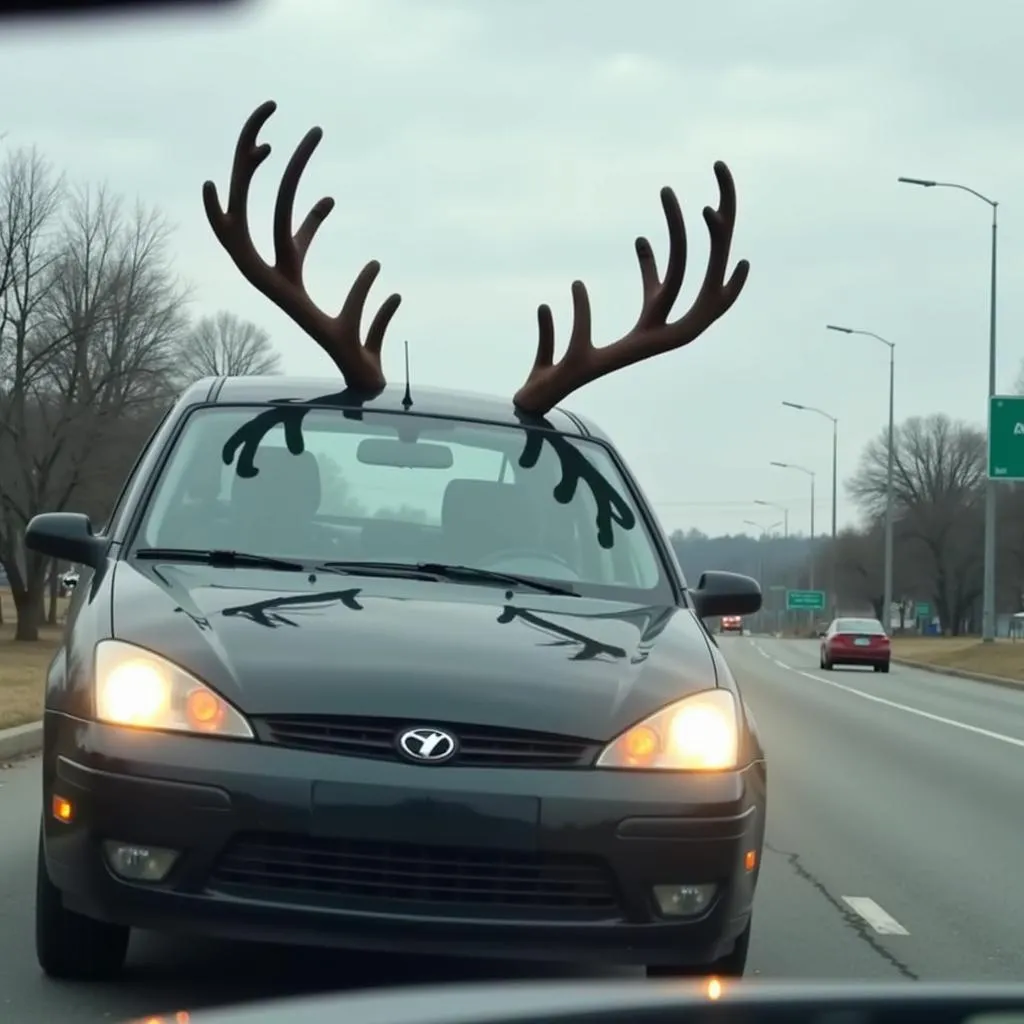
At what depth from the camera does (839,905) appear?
7387 millimetres

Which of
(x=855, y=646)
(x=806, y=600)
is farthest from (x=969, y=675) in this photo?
(x=806, y=600)

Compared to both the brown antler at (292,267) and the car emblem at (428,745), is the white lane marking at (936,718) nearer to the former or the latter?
the brown antler at (292,267)

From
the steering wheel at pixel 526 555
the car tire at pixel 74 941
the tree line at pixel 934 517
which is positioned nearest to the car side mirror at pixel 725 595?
the steering wheel at pixel 526 555

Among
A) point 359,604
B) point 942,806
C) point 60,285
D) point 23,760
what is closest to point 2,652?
point 60,285

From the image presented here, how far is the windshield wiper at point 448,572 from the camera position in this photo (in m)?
5.62

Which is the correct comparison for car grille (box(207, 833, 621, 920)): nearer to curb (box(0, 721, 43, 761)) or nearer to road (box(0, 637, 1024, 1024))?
road (box(0, 637, 1024, 1024))

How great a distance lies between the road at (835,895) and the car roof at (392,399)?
1879 mm

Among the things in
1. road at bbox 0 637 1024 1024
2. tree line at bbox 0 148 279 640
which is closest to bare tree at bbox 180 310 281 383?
tree line at bbox 0 148 279 640

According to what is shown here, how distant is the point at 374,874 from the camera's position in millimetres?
4422

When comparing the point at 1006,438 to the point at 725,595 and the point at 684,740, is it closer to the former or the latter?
the point at 725,595

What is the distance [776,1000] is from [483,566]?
12.6ft

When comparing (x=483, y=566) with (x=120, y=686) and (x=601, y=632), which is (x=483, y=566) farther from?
(x=120, y=686)

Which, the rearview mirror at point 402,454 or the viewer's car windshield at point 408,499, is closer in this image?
the viewer's car windshield at point 408,499

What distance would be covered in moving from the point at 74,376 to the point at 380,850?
36.3m
